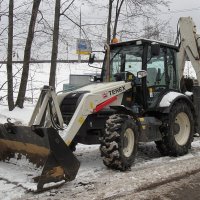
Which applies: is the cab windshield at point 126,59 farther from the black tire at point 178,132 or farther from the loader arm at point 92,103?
the black tire at point 178,132

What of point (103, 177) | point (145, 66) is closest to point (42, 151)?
point (103, 177)

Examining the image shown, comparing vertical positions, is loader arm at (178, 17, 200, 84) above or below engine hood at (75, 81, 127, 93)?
above

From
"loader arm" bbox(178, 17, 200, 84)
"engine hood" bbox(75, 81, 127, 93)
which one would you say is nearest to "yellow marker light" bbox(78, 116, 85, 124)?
"engine hood" bbox(75, 81, 127, 93)

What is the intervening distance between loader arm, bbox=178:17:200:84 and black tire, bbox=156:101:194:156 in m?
1.97

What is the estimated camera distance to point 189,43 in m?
10.9

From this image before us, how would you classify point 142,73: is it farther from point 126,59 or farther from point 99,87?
point 99,87

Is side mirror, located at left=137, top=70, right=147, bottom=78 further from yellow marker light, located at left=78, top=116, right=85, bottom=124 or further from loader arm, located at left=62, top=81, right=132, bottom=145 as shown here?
yellow marker light, located at left=78, top=116, right=85, bottom=124

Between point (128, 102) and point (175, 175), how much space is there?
205cm

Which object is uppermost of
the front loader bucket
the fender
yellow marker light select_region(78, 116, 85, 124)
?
the fender

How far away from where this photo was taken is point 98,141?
7.66 metres

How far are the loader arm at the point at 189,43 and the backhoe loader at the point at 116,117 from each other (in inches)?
40.5

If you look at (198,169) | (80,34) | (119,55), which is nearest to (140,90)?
(119,55)

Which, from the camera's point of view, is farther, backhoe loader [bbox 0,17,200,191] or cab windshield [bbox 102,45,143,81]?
cab windshield [bbox 102,45,143,81]

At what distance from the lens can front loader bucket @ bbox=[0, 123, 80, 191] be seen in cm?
600
